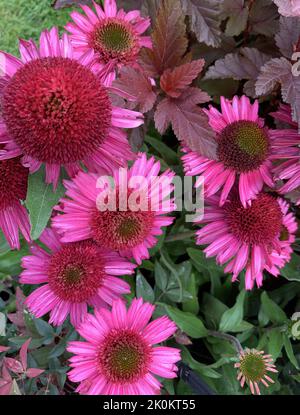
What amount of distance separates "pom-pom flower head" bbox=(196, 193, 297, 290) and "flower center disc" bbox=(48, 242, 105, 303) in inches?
7.9

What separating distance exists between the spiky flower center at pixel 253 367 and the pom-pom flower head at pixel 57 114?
45 cm

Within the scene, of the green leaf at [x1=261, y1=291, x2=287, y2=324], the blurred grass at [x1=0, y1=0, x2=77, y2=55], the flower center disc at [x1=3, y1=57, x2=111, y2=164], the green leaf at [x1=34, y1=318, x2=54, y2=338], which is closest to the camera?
the flower center disc at [x1=3, y1=57, x2=111, y2=164]

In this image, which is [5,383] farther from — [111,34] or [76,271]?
[111,34]

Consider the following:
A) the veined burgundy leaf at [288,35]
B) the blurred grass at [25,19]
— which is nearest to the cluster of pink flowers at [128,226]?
the veined burgundy leaf at [288,35]

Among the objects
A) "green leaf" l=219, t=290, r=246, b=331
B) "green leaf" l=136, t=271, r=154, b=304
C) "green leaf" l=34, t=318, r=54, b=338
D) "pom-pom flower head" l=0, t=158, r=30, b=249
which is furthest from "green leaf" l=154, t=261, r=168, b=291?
"pom-pom flower head" l=0, t=158, r=30, b=249

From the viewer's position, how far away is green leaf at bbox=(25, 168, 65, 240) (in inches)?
21.3

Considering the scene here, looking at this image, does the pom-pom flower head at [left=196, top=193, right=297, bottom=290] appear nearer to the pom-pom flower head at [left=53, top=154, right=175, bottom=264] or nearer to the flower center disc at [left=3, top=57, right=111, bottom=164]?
the pom-pom flower head at [left=53, top=154, right=175, bottom=264]

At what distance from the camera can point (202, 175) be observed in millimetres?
778

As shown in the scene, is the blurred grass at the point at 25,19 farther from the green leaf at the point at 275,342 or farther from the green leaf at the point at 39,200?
the green leaf at the point at 275,342

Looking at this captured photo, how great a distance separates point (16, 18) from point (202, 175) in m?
0.85

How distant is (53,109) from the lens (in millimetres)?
532

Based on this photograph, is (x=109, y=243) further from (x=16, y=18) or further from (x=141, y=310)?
(x=16, y=18)

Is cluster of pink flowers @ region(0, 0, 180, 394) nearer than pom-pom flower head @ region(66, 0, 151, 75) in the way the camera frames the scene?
Yes

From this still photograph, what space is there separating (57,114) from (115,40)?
1.06ft
